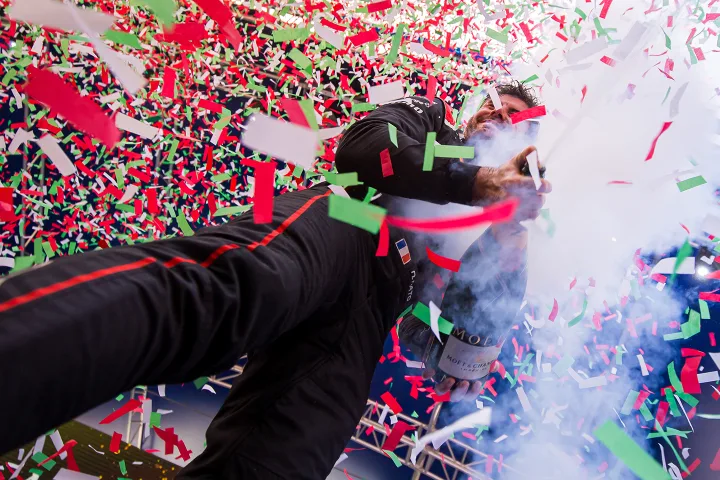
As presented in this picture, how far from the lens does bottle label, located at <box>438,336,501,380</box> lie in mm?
1359

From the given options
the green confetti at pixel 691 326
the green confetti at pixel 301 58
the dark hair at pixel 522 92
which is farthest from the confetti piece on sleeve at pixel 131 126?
the green confetti at pixel 691 326

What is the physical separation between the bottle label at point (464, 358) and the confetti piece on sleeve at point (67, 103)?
40.7 inches

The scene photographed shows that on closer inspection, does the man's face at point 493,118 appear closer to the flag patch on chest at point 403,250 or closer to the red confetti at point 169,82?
the flag patch on chest at point 403,250

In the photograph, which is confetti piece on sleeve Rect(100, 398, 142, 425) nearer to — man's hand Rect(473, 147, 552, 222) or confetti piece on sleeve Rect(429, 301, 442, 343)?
confetti piece on sleeve Rect(429, 301, 442, 343)

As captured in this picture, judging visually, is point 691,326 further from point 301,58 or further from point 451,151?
point 301,58

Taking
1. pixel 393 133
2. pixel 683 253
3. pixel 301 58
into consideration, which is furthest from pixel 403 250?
pixel 301 58

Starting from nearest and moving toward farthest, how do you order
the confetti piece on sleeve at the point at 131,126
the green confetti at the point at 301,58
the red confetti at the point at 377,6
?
the confetti piece on sleeve at the point at 131,126 → the red confetti at the point at 377,6 → the green confetti at the point at 301,58

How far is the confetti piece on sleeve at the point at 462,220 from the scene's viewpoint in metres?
0.94

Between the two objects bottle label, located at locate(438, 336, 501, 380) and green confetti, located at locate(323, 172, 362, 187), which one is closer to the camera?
green confetti, located at locate(323, 172, 362, 187)

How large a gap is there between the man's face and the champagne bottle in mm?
341

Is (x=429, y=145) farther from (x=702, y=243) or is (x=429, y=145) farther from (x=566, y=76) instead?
(x=702, y=243)

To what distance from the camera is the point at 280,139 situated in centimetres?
94

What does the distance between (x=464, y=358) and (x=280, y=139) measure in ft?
2.78

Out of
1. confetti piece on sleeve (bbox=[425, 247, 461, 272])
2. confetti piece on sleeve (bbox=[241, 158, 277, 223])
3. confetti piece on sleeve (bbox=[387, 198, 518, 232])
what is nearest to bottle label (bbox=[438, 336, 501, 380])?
confetti piece on sleeve (bbox=[425, 247, 461, 272])
